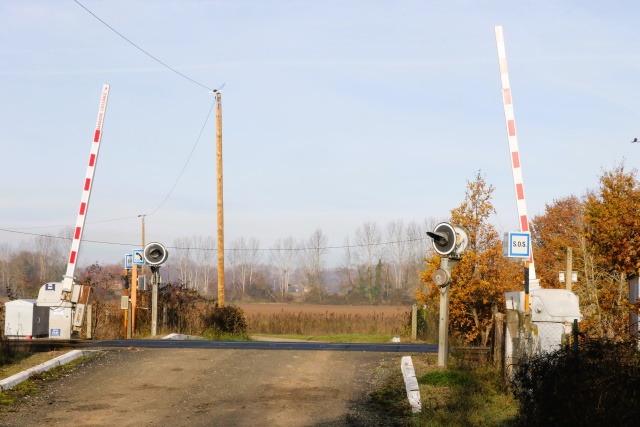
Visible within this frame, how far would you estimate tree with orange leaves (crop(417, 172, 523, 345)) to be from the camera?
2656 cm

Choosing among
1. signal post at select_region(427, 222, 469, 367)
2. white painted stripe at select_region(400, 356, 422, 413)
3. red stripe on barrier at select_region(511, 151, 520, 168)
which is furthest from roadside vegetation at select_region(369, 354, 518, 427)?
red stripe on barrier at select_region(511, 151, 520, 168)

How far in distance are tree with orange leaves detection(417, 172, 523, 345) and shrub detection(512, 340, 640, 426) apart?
1787cm

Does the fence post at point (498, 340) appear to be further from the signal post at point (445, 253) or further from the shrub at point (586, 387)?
the shrub at point (586, 387)

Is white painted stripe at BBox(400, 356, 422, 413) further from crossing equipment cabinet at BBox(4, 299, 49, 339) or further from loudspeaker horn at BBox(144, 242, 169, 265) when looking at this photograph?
crossing equipment cabinet at BBox(4, 299, 49, 339)

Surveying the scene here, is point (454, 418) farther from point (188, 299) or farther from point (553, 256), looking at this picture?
point (553, 256)

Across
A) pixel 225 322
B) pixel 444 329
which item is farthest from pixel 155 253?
pixel 444 329

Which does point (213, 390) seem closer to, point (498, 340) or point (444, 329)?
point (444, 329)

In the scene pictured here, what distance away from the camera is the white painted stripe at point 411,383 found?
10.2 meters

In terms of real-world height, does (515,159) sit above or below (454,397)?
above

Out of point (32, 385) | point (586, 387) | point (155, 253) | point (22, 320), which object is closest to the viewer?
point (586, 387)

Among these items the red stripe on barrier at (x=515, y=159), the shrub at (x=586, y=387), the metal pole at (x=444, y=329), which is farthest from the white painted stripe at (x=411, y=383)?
the red stripe on barrier at (x=515, y=159)

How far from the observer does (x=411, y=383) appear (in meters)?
11.5

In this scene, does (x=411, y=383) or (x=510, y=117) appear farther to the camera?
(x=510, y=117)

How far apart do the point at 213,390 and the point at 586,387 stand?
19.8 ft
